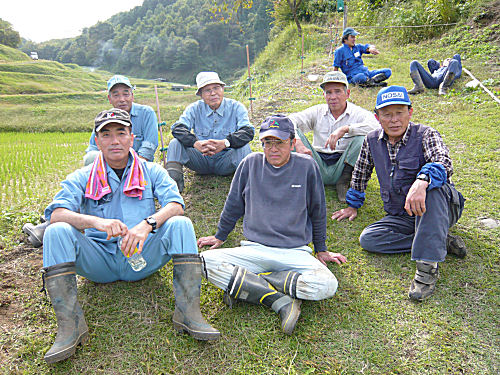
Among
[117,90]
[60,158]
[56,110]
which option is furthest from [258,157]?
[56,110]

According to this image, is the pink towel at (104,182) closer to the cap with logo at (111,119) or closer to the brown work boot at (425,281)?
the cap with logo at (111,119)

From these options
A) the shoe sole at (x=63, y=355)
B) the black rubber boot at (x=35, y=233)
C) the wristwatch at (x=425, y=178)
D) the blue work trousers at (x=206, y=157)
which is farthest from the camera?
the blue work trousers at (x=206, y=157)

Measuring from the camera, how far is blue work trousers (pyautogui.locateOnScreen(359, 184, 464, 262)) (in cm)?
278

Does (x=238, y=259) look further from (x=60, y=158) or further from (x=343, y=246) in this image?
(x=60, y=158)

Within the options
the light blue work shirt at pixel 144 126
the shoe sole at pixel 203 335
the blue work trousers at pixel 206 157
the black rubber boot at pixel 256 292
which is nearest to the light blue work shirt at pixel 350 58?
the blue work trousers at pixel 206 157

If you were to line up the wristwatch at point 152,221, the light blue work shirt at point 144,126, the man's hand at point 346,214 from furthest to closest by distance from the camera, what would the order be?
1. the light blue work shirt at point 144,126
2. the man's hand at point 346,214
3. the wristwatch at point 152,221

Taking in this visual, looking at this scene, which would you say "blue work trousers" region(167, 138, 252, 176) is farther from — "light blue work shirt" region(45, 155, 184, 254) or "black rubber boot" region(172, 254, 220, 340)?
"black rubber boot" region(172, 254, 220, 340)

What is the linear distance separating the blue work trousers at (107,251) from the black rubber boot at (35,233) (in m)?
1.25

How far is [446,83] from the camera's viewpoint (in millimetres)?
8016

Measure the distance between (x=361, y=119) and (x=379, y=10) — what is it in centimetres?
1530

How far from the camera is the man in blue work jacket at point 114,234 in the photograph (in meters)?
2.29

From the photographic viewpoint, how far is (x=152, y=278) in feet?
10.2

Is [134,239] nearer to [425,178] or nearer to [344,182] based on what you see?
[425,178]

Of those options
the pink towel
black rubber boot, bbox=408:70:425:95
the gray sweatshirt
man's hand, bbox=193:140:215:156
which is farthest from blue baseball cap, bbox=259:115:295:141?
black rubber boot, bbox=408:70:425:95
